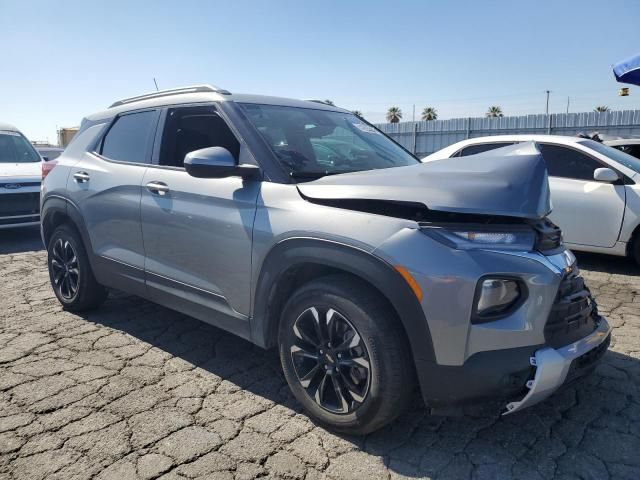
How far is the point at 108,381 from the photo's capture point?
3105mm

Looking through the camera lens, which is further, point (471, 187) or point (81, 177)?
point (81, 177)

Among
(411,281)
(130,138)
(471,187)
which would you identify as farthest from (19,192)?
(471,187)

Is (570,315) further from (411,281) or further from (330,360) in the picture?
(330,360)

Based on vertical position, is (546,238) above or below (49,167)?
below

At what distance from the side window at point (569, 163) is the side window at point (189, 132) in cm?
411

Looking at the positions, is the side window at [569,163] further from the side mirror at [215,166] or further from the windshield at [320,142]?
the side mirror at [215,166]

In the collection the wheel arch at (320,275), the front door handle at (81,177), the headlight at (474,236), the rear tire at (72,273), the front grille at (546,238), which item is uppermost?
the front door handle at (81,177)

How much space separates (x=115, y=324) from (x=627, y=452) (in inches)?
143

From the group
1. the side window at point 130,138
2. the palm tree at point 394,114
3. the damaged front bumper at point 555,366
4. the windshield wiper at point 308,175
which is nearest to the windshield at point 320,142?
the windshield wiper at point 308,175

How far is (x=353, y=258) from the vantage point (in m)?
2.29

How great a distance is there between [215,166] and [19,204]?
6.52 metres

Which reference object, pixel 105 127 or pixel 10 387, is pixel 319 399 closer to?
pixel 10 387

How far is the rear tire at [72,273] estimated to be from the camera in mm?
4125

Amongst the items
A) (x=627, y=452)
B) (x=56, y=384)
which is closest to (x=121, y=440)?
(x=56, y=384)
